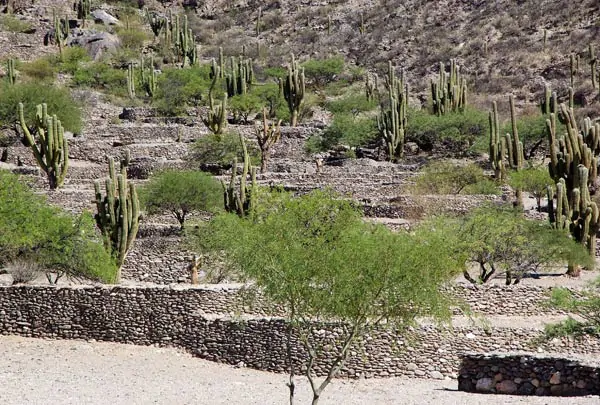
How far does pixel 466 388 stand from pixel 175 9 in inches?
3142

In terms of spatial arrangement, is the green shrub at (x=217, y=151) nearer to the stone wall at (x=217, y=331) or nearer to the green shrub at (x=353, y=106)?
the green shrub at (x=353, y=106)

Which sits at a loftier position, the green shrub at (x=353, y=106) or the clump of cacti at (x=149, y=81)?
the clump of cacti at (x=149, y=81)

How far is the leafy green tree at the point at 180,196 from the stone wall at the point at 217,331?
1055 cm

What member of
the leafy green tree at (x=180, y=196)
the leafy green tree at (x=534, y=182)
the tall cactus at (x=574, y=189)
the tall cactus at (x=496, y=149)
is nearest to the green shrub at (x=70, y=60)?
the leafy green tree at (x=180, y=196)

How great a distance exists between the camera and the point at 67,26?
7112cm

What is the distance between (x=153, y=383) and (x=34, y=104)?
105 feet

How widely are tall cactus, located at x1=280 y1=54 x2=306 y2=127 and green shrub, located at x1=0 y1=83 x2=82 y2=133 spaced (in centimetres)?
1155

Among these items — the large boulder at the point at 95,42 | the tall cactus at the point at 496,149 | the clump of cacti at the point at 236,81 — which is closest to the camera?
the tall cactus at the point at 496,149

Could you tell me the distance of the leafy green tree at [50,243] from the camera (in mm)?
21203

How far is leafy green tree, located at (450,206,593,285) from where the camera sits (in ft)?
77.4

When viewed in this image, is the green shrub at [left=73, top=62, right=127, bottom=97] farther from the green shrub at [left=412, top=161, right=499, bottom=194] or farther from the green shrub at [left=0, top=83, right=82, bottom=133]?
the green shrub at [left=412, top=161, right=499, bottom=194]

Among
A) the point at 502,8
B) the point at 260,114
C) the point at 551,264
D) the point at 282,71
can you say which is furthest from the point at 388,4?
the point at 551,264

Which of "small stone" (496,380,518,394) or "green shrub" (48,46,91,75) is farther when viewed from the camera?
"green shrub" (48,46,91,75)

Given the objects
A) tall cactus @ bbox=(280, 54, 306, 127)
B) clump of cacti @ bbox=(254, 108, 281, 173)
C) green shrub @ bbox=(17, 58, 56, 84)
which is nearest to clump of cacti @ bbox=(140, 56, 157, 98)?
green shrub @ bbox=(17, 58, 56, 84)
